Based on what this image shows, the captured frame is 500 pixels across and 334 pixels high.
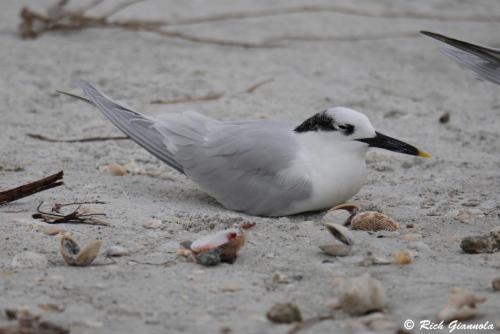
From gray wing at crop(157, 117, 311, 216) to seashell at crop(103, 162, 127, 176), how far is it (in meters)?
0.32

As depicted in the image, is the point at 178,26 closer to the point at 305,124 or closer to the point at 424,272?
the point at 305,124

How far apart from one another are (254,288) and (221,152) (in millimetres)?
1214

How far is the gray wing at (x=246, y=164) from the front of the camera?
3609 mm

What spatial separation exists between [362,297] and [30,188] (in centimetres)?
162

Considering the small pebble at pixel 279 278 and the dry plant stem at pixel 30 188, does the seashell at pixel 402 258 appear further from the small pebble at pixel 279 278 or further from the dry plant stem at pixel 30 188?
the dry plant stem at pixel 30 188

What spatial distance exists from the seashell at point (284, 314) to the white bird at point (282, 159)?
1.22 meters

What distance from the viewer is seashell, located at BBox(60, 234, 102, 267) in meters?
2.79

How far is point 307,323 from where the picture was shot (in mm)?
2369

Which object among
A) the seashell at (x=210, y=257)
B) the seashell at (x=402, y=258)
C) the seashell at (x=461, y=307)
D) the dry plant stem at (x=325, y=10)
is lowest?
the seashell at (x=210, y=257)

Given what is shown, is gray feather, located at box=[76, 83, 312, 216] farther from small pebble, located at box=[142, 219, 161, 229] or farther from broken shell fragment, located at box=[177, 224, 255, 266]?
broken shell fragment, located at box=[177, 224, 255, 266]

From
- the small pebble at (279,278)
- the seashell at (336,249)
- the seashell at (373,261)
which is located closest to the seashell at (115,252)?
the small pebble at (279,278)

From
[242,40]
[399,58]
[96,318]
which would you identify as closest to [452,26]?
[399,58]

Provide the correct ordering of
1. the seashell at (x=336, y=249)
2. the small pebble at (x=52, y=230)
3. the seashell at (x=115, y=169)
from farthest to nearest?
the seashell at (x=115, y=169) < the small pebble at (x=52, y=230) < the seashell at (x=336, y=249)

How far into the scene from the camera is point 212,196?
3.80m
